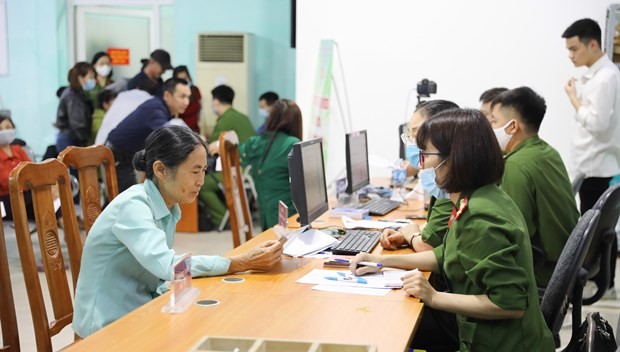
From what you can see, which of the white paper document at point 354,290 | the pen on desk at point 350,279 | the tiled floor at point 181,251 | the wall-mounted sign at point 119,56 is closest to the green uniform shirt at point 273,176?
the tiled floor at point 181,251

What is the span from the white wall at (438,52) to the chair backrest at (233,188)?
262 centimetres

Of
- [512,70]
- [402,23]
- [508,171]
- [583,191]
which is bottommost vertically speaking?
[583,191]

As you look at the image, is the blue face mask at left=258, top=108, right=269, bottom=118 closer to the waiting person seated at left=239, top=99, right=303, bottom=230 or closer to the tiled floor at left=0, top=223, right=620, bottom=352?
the tiled floor at left=0, top=223, right=620, bottom=352

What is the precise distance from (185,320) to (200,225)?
200 inches

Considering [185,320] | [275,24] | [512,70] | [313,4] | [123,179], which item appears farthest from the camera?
[275,24]

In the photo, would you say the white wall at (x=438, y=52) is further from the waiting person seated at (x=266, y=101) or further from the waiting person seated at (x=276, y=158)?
the waiting person seated at (x=276, y=158)

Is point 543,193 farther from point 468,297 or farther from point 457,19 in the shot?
point 457,19

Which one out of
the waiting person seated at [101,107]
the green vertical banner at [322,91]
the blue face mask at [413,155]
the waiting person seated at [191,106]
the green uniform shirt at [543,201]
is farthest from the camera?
the waiting person seated at [191,106]

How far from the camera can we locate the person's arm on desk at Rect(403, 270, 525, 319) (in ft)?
6.70

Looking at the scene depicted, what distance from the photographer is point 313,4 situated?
6.59 meters

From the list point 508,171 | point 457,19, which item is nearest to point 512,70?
point 457,19

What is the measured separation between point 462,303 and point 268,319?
21.3 inches

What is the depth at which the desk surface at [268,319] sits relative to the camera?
1.82m

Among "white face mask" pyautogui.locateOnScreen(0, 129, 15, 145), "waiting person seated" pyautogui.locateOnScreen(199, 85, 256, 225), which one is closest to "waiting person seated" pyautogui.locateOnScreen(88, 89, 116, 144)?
"waiting person seated" pyautogui.locateOnScreen(199, 85, 256, 225)
